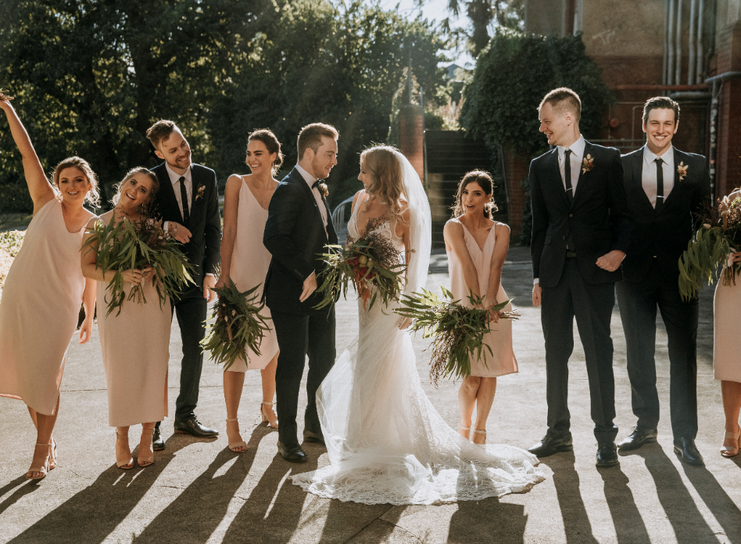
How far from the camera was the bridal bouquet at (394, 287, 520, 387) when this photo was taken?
4062 mm

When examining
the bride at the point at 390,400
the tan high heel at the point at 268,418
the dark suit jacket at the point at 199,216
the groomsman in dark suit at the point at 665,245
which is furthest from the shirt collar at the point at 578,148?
the tan high heel at the point at 268,418

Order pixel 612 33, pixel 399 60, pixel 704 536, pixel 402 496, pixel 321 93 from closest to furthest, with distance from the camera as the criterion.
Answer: pixel 704 536 → pixel 402 496 → pixel 612 33 → pixel 321 93 → pixel 399 60

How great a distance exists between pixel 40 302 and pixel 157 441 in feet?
3.81

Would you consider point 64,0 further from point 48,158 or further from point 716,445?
point 716,445

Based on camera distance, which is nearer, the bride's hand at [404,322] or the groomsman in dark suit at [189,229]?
the bride's hand at [404,322]

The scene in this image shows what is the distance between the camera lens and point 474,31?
1265 inches

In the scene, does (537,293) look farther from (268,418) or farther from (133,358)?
(133,358)

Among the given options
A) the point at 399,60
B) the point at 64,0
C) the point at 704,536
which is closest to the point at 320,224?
the point at 704,536

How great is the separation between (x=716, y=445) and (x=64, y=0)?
87.3 feet

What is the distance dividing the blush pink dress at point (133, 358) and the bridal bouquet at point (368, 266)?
3.46ft

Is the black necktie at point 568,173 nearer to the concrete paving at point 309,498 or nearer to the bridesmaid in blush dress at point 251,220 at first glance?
the concrete paving at point 309,498

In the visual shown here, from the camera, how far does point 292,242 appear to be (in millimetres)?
4223

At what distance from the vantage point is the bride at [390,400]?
402 centimetres

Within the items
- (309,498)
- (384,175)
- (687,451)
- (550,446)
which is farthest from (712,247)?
(309,498)
